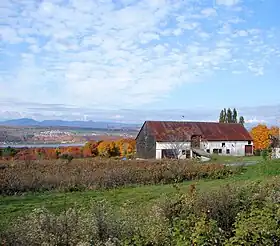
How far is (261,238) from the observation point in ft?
13.9

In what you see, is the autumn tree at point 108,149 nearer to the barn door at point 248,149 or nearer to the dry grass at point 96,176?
the barn door at point 248,149

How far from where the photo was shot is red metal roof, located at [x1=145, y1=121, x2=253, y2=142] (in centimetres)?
4503

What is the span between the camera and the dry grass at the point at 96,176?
52.4ft

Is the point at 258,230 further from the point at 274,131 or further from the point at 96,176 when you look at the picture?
the point at 274,131

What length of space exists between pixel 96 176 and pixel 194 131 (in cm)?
3158

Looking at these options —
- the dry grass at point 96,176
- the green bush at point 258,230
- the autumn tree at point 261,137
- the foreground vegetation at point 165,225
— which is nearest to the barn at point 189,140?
the autumn tree at point 261,137

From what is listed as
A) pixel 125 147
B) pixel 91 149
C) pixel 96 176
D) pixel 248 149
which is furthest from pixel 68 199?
pixel 248 149

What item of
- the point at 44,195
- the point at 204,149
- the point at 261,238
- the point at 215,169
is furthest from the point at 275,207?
the point at 204,149

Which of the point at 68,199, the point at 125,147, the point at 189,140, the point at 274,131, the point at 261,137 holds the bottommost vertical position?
the point at 68,199

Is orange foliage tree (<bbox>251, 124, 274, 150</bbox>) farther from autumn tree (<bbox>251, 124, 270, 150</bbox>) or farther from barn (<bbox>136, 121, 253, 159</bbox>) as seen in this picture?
barn (<bbox>136, 121, 253, 159</bbox>)

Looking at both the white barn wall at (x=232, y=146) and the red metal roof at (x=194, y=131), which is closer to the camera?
the red metal roof at (x=194, y=131)

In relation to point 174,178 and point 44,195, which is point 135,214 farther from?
point 174,178

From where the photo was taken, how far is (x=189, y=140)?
45594mm

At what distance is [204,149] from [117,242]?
43.3 metres
